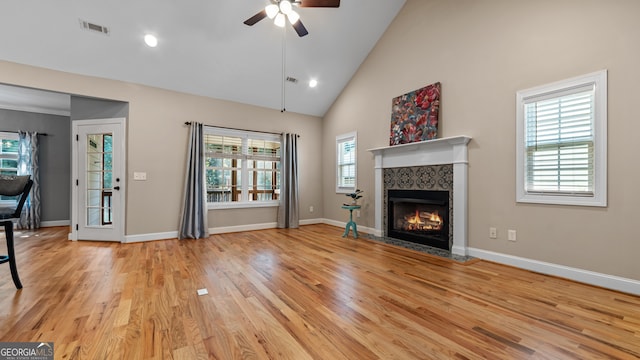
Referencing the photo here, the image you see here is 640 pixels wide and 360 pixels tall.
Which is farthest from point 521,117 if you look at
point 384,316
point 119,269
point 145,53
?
point 145,53

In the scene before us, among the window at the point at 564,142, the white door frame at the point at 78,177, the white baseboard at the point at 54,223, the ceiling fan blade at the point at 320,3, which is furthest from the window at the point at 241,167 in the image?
the window at the point at 564,142

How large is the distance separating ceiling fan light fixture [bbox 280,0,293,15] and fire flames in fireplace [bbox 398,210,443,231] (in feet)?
11.9

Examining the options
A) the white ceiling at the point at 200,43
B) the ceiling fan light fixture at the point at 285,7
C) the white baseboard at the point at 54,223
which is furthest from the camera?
the white baseboard at the point at 54,223

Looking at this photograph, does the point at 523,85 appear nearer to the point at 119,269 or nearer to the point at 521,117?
the point at 521,117

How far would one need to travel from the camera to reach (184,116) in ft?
17.1

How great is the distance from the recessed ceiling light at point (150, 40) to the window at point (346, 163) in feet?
12.9

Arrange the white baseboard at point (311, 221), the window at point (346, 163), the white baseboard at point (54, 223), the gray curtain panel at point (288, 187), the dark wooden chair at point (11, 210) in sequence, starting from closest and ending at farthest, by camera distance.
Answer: the dark wooden chair at point (11, 210) → the window at point (346, 163) → the gray curtain panel at point (288, 187) → the white baseboard at point (54, 223) → the white baseboard at point (311, 221)

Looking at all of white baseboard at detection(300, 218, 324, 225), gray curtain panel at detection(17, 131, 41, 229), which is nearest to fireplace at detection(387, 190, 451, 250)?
white baseboard at detection(300, 218, 324, 225)

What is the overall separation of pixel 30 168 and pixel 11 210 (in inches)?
198

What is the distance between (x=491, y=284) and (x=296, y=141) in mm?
4808

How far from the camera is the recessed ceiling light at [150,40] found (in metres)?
4.11

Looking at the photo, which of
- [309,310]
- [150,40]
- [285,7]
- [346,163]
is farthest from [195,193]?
[309,310]

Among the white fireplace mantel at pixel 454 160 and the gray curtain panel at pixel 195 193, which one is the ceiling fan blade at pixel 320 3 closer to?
the white fireplace mantel at pixel 454 160

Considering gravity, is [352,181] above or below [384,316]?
above
